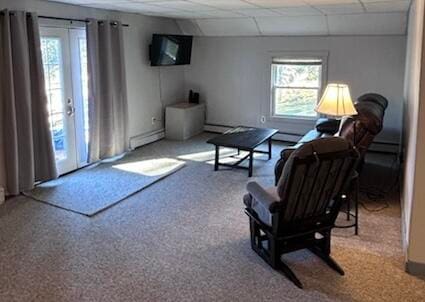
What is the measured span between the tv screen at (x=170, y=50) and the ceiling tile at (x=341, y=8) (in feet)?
8.13

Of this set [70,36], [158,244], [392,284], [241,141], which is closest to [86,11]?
[70,36]

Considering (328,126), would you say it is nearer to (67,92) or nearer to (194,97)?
(194,97)

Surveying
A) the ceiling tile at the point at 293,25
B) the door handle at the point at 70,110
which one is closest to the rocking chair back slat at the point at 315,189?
the door handle at the point at 70,110

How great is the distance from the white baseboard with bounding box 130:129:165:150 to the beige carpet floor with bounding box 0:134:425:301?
7.07ft

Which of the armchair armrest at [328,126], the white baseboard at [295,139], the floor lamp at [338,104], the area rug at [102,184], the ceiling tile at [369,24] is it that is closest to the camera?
the floor lamp at [338,104]

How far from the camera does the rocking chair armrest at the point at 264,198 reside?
9.75 ft

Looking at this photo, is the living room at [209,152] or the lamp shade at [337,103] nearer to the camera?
the living room at [209,152]

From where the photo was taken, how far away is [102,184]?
5.10 m

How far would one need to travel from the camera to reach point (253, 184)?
3.34 meters

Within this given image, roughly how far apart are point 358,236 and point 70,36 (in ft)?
13.1

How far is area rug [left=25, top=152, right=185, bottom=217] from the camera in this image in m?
4.52

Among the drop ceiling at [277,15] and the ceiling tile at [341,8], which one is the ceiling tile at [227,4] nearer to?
the drop ceiling at [277,15]

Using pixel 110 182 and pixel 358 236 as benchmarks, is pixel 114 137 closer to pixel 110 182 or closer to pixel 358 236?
pixel 110 182

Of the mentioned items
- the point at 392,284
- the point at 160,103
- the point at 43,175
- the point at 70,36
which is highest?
the point at 70,36
